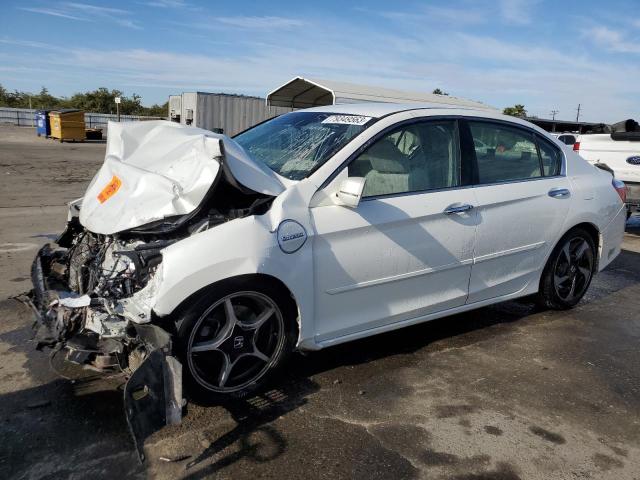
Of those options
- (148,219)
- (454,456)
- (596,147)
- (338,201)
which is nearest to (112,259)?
(148,219)

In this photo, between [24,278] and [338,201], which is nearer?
[338,201]

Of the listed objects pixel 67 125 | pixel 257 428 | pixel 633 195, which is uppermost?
pixel 67 125

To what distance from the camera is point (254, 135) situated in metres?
4.41

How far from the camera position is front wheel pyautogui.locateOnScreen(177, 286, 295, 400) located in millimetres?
2908

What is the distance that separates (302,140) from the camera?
3855 mm

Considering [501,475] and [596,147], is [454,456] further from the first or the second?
[596,147]

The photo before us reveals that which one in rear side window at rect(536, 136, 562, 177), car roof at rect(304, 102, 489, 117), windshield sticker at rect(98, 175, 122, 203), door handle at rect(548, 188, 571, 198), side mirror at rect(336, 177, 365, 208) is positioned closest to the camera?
side mirror at rect(336, 177, 365, 208)

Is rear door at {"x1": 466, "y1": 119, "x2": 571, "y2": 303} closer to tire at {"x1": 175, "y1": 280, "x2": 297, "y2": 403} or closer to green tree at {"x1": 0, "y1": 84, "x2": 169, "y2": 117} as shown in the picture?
tire at {"x1": 175, "y1": 280, "x2": 297, "y2": 403}

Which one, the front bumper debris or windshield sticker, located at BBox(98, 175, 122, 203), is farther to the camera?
windshield sticker, located at BBox(98, 175, 122, 203)

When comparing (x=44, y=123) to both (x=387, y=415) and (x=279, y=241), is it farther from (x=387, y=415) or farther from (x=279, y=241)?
(x=387, y=415)

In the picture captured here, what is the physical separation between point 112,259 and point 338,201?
1.37 meters

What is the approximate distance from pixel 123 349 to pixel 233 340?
58cm

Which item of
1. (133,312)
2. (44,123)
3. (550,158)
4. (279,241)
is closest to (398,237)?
(279,241)

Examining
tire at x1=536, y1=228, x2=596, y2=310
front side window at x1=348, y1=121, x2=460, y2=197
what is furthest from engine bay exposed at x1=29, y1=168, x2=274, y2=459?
tire at x1=536, y1=228, x2=596, y2=310
